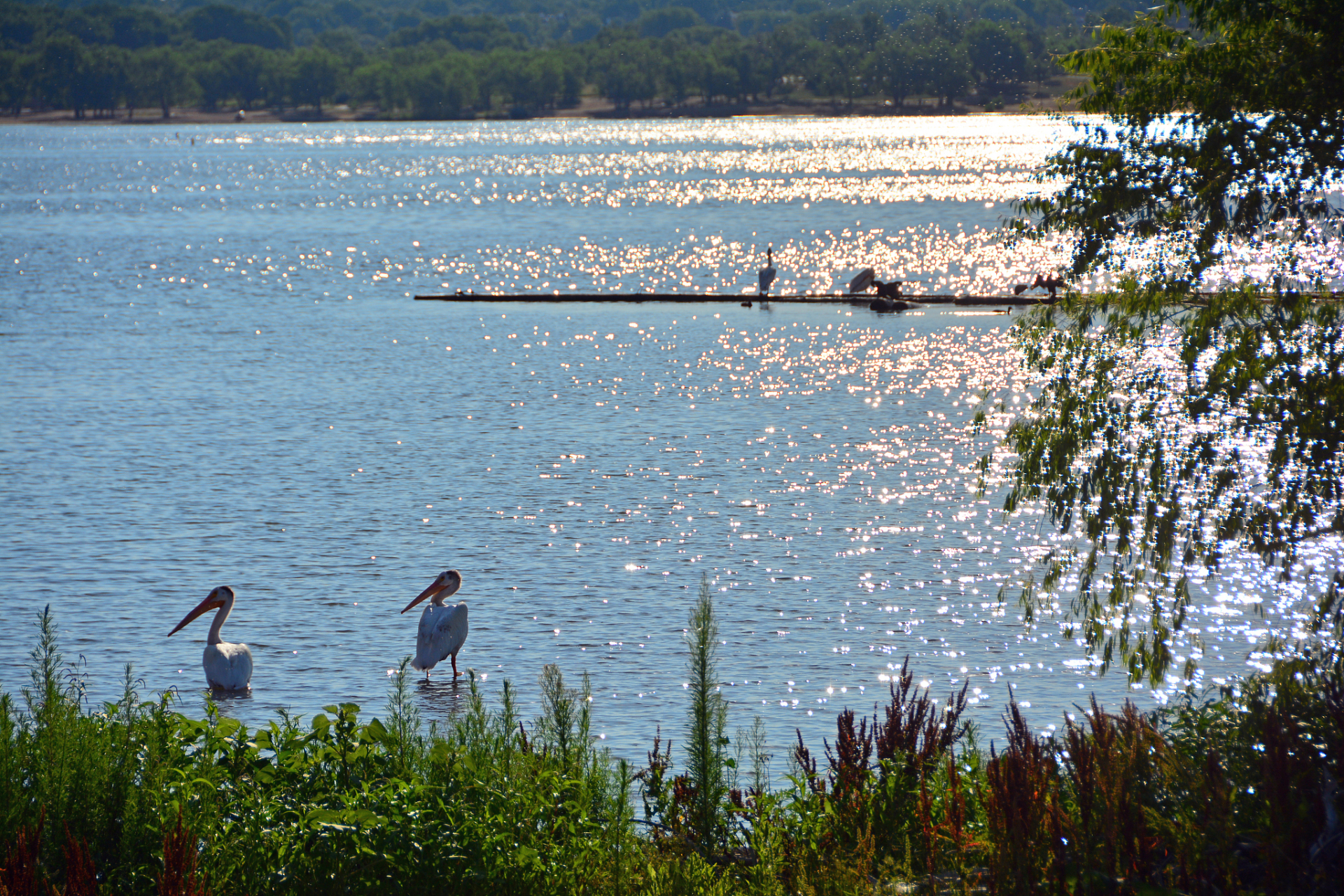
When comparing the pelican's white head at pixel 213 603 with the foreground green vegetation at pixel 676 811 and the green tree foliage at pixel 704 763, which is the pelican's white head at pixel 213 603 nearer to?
the foreground green vegetation at pixel 676 811

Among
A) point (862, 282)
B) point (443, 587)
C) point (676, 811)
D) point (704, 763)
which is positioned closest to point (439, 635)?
point (443, 587)

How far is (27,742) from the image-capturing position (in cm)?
872

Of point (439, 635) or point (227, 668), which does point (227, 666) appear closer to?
point (227, 668)

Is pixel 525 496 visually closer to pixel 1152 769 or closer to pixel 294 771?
pixel 294 771

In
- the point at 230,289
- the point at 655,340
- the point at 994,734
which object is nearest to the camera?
the point at 994,734

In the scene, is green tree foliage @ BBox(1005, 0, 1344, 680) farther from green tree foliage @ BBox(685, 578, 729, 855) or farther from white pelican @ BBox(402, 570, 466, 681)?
green tree foliage @ BBox(685, 578, 729, 855)

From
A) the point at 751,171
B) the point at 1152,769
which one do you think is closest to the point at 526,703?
the point at 1152,769

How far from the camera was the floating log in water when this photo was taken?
45219 mm

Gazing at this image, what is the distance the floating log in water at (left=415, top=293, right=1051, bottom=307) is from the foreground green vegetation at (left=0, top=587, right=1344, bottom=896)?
3600 centimetres

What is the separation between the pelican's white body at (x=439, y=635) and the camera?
47.5 ft

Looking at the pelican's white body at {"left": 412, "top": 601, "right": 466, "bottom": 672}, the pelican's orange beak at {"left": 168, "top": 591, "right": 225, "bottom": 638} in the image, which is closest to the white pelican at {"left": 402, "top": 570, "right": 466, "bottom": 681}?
the pelican's white body at {"left": 412, "top": 601, "right": 466, "bottom": 672}

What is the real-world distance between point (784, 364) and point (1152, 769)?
93.2 ft

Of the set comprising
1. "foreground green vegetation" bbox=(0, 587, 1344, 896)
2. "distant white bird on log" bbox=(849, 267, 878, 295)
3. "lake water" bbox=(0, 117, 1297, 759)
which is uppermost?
"distant white bird on log" bbox=(849, 267, 878, 295)

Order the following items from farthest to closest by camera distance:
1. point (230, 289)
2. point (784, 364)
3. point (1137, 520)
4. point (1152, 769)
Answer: point (230, 289) → point (784, 364) → point (1137, 520) → point (1152, 769)
